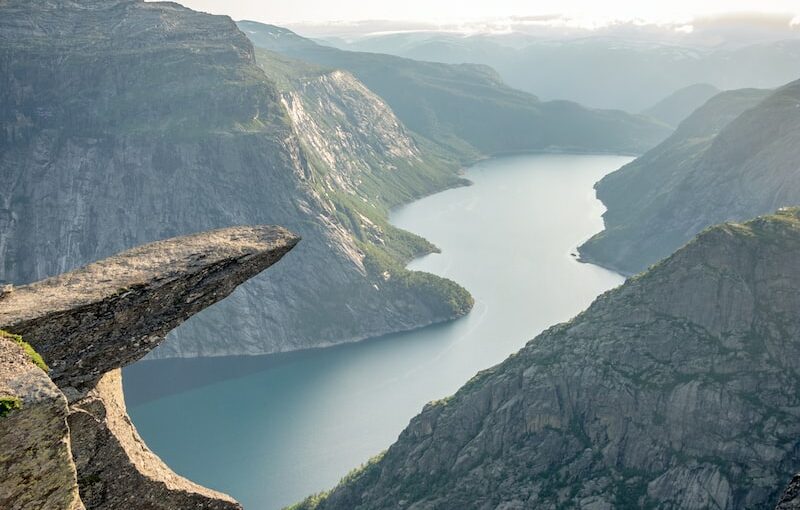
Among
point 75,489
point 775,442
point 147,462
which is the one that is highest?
point 75,489

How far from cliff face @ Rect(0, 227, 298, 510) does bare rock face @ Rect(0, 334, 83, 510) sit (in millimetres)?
24

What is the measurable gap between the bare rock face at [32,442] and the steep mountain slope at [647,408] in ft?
233

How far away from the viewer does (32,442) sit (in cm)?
1544

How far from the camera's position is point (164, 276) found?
70.0 feet

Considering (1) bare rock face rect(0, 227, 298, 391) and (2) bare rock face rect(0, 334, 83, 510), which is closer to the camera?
(2) bare rock face rect(0, 334, 83, 510)

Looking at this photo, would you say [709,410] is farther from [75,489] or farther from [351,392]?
[351,392]

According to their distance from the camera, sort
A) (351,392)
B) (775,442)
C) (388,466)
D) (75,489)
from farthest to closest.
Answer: (351,392) → (388,466) → (775,442) → (75,489)

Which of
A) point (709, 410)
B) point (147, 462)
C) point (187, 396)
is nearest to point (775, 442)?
point (709, 410)

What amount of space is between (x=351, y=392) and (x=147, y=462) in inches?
6051

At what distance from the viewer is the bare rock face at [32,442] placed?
1506 centimetres

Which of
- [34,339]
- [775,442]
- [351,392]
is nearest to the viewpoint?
[34,339]

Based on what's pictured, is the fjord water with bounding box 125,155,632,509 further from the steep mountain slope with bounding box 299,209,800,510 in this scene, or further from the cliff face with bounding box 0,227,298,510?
the cliff face with bounding box 0,227,298,510

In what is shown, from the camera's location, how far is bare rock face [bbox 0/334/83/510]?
15.1 m

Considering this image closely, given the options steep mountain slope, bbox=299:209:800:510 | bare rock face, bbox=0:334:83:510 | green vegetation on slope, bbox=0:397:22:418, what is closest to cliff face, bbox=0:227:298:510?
bare rock face, bbox=0:334:83:510
